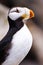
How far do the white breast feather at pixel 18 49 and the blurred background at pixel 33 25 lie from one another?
0.04 m

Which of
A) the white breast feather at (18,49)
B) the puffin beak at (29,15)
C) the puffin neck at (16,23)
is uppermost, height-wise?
the puffin beak at (29,15)

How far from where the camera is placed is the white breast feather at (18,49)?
190 centimetres

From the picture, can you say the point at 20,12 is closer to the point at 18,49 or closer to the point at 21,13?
the point at 21,13

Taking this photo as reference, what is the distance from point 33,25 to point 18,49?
0.40 feet

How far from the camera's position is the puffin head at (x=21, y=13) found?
6.30 ft

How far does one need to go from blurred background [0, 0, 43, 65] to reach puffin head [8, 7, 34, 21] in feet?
0.12

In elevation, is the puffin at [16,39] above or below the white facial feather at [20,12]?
below

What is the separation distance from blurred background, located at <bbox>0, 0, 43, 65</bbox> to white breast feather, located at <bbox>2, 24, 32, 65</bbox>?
4 cm

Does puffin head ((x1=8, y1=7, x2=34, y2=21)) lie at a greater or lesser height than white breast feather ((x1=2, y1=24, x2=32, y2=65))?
greater

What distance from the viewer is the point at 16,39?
1915 mm

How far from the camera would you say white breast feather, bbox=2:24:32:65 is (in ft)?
6.23

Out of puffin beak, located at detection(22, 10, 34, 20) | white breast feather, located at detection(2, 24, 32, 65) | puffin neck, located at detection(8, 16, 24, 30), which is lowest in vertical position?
white breast feather, located at detection(2, 24, 32, 65)

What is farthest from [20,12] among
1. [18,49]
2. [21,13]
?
[18,49]

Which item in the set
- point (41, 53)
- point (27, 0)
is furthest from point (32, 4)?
point (41, 53)
